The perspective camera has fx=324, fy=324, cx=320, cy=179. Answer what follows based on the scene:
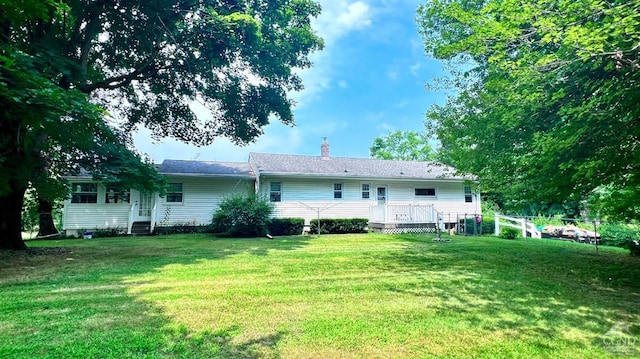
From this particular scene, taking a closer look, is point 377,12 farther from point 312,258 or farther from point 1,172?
point 1,172

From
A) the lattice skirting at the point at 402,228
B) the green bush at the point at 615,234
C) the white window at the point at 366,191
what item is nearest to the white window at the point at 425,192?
the lattice skirting at the point at 402,228

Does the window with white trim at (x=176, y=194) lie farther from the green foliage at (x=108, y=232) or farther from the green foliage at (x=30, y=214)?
the green foliage at (x=30, y=214)

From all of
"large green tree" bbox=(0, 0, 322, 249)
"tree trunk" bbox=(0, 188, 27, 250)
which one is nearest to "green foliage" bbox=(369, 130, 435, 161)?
"large green tree" bbox=(0, 0, 322, 249)

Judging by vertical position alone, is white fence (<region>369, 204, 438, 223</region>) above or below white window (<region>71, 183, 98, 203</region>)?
below

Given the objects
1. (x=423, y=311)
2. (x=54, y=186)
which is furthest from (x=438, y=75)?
(x=54, y=186)

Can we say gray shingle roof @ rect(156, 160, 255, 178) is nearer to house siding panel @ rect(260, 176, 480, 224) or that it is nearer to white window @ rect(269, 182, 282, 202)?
white window @ rect(269, 182, 282, 202)

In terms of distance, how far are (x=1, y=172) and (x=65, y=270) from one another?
296 cm

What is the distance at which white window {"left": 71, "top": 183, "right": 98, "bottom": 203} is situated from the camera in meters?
16.3

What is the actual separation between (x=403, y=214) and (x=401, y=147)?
27.3 metres

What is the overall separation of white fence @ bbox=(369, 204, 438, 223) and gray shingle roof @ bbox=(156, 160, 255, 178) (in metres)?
7.41

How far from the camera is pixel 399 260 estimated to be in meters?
8.39

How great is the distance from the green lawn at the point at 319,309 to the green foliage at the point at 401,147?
34.7m

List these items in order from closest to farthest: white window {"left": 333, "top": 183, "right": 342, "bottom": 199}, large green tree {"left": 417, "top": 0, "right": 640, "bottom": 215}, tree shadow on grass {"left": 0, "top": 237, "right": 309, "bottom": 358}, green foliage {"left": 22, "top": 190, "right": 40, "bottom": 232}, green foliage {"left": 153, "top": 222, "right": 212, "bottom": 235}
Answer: tree shadow on grass {"left": 0, "top": 237, "right": 309, "bottom": 358} → large green tree {"left": 417, "top": 0, "right": 640, "bottom": 215} → green foliage {"left": 22, "top": 190, "right": 40, "bottom": 232} → green foliage {"left": 153, "top": 222, "right": 212, "bottom": 235} → white window {"left": 333, "top": 183, "right": 342, "bottom": 199}

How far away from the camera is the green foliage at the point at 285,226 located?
1598 centimetres
